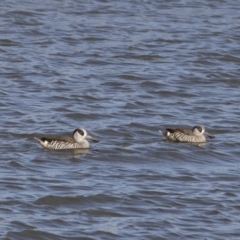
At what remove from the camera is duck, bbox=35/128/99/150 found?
643 inches

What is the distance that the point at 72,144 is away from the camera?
16.5 metres

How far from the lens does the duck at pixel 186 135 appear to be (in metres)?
17.1

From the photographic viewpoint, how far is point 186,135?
17.1 m

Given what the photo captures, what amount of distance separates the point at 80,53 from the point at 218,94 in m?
3.97

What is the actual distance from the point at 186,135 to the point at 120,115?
184 centimetres

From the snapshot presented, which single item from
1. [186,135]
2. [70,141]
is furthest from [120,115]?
[70,141]

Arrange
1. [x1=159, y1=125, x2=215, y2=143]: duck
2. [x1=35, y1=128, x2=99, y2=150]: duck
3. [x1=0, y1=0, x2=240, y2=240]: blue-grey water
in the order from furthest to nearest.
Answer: [x1=159, y1=125, x2=215, y2=143]: duck, [x1=35, y1=128, x2=99, y2=150]: duck, [x1=0, y1=0, x2=240, y2=240]: blue-grey water

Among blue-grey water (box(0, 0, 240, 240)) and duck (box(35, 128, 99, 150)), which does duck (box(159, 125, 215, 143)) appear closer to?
blue-grey water (box(0, 0, 240, 240))

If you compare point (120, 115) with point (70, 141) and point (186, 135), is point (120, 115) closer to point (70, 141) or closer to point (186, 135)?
point (186, 135)

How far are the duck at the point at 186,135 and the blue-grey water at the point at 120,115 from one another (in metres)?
0.14

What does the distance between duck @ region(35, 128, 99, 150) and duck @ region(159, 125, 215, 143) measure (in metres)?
1.15

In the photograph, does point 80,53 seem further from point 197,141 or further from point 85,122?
point 197,141

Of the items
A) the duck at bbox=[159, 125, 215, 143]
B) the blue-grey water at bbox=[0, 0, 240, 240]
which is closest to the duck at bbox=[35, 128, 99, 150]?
the blue-grey water at bbox=[0, 0, 240, 240]

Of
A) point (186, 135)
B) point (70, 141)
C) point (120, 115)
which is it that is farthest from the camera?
point (120, 115)
